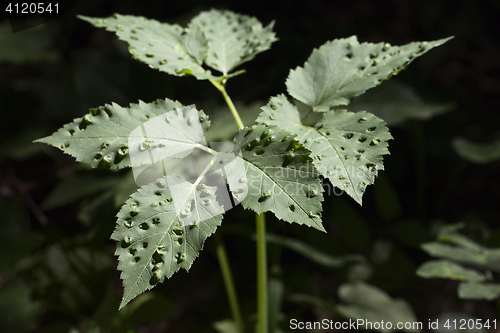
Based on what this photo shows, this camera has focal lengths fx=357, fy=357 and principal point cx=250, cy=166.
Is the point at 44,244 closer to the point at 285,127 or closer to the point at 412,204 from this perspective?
the point at 285,127

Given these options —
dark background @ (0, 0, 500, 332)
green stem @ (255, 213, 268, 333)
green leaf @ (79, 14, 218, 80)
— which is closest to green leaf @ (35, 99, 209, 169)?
green leaf @ (79, 14, 218, 80)

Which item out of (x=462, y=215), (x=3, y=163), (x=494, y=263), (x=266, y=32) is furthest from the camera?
(x=3, y=163)

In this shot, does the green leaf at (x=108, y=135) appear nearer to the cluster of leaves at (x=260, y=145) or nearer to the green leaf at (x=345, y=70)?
the cluster of leaves at (x=260, y=145)

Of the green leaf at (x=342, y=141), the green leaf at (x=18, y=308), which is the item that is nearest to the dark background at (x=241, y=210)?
the green leaf at (x=18, y=308)

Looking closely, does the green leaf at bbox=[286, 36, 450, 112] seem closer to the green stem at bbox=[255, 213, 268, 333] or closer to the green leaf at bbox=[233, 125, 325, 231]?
the green leaf at bbox=[233, 125, 325, 231]

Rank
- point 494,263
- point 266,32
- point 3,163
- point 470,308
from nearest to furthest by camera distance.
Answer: point 266,32
point 494,263
point 470,308
point 3,163

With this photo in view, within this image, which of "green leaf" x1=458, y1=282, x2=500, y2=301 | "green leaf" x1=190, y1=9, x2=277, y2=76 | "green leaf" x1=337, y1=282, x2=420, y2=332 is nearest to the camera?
"green leaf" x1=190, y1=9, x2=277, y2=76

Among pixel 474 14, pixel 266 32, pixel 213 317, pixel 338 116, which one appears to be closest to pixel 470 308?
pixel 213 317
